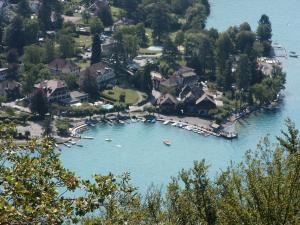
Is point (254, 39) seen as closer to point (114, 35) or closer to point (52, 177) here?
point (114, 35)

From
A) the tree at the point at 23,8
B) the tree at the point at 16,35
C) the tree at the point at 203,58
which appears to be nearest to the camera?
the tree at the point at 203,58

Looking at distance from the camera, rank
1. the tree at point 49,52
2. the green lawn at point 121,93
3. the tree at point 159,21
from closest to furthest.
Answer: the green lawn at point 121,93 < the tree at point 49,52 < the tree at point 159,21

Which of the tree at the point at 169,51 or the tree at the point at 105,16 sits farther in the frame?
the tree at the point at 105,16

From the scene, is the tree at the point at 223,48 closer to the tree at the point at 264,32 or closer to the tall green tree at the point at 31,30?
the tree at the point at 264,32

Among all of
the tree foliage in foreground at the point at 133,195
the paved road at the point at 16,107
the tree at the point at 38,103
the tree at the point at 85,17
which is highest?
the tree foliage in foreground at the point at 133,195

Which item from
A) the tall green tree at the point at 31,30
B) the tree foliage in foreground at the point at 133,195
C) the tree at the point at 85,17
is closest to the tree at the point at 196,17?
the tree at the point at 85,17
